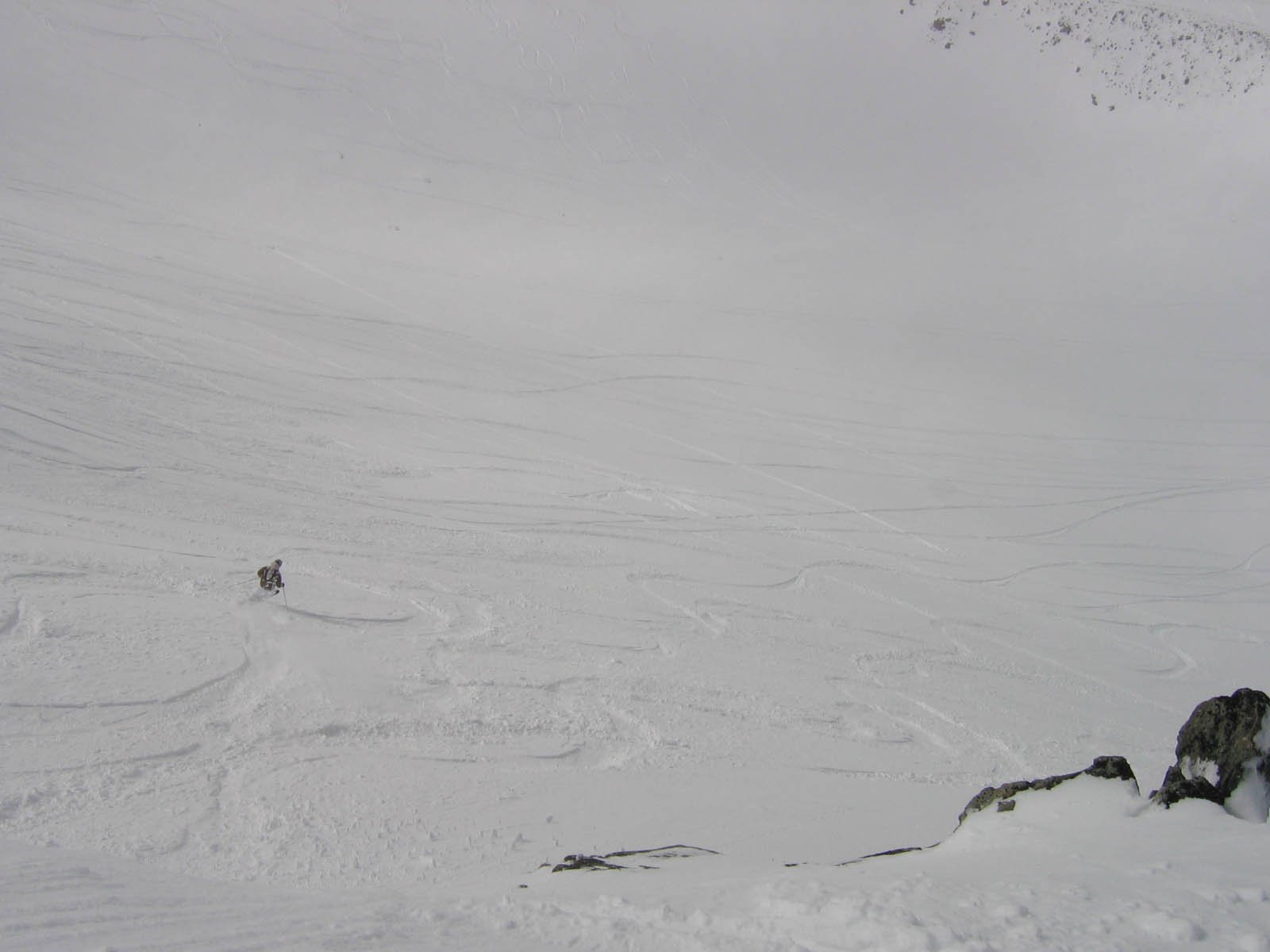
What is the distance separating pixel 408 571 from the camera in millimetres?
8609

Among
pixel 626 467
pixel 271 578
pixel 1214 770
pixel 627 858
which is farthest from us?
pixel 626 467

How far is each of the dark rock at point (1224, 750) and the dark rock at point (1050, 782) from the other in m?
0.15

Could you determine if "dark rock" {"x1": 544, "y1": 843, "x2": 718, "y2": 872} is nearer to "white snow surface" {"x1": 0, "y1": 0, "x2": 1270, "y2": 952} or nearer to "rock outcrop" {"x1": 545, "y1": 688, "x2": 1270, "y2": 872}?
"rock outcrop" {"x1": 545, "y1": 688, "x2": 1270, "y2": 872}

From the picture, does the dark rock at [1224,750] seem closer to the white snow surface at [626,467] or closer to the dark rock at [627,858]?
the white snow surface at [626,467]

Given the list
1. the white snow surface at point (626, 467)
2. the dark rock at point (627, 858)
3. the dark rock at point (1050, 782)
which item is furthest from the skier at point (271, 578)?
the dark rock at point (1050, 782)

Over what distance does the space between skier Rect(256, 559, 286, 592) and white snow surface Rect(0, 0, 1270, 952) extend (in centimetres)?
16

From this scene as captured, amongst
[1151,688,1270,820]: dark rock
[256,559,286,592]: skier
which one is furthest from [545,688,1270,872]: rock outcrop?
[256,559,286,592]: skier

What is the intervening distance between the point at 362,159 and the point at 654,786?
18717 millimetres

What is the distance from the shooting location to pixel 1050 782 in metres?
4.21

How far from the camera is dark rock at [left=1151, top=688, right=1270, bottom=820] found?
4.03m

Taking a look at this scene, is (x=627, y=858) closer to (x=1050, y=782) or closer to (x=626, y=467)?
(x=1050, y=782)

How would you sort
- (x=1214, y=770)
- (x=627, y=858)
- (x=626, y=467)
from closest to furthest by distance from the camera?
(x=1214, y=770) < (x=627, y=858) < (x=626, y=467)

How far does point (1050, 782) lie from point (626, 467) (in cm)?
853

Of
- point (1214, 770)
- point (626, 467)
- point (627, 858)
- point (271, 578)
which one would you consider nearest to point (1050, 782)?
point (1214, 770)
